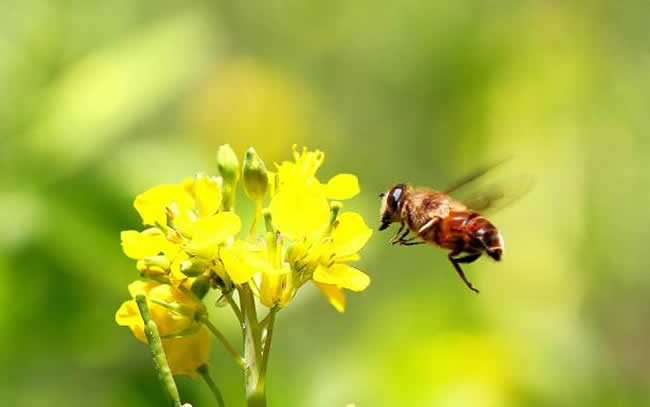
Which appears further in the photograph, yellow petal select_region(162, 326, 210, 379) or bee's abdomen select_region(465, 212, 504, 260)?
bee's abdomen select_region(465, 212, 504, 260)

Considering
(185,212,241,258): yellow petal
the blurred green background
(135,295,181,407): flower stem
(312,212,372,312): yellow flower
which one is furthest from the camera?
the blurred green background

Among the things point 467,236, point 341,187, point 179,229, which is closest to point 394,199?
point 467,236

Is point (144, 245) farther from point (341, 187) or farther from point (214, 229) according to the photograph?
point (341, 187)

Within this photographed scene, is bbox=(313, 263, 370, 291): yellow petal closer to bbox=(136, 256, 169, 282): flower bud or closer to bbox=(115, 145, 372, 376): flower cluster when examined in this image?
bbox=(115, 145, 372, 376): flower cluster

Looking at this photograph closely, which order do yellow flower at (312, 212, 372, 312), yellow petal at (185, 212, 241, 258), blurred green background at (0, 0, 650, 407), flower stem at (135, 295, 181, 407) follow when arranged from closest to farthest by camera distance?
flower stem at (135, 295, 181, 407), yellow petal at (185, 212, 241, 258), yellow flower at (312, 212, 372, 312), blurred green background at (0, 0, 650, 407)

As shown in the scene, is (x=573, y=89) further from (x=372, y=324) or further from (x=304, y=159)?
(x=304, y=159)

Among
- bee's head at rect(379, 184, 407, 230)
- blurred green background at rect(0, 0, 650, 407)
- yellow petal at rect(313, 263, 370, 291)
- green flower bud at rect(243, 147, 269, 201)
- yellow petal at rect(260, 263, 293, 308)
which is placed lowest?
blurred green background at rect(0, 0, 650, 407)

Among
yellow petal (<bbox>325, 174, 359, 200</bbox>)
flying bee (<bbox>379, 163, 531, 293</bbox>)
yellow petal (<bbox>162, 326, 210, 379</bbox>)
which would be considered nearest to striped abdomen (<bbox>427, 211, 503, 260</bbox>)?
flying bee (<bbox>379, 163, 531, 293</bbox>)

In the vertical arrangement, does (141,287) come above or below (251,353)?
above
